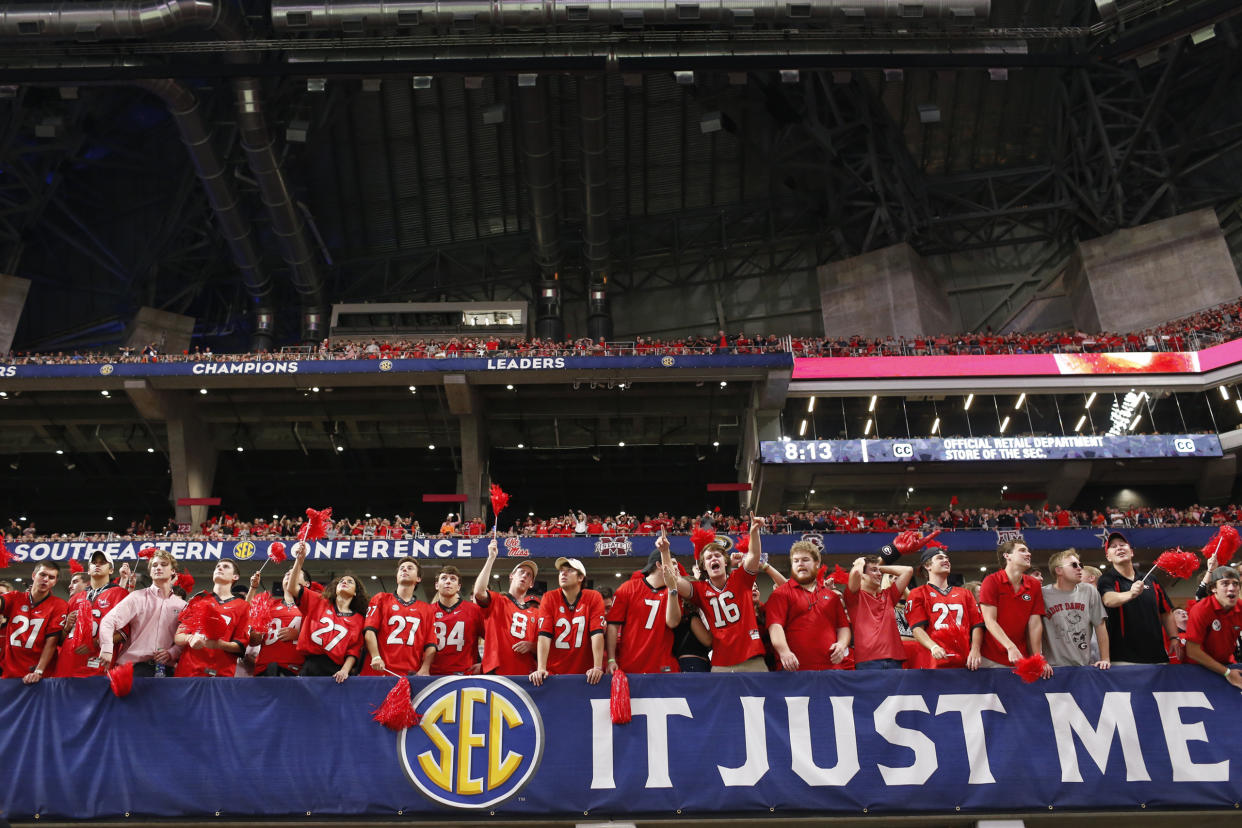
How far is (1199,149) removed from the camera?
37250mm

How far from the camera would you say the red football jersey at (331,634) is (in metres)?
7.79

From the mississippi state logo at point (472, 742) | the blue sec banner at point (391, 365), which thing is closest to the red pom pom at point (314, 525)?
the mississippi state logo at point (472, 742)

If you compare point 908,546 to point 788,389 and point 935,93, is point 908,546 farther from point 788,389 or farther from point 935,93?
point 935,93

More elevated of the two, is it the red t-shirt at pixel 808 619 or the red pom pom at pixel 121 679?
the red t-shirt at pixel 808 619

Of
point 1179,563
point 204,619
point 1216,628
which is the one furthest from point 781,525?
point 204,619

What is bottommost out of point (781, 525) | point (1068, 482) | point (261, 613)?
point (261, 613)

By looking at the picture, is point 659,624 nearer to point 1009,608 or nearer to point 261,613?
point 1009,608

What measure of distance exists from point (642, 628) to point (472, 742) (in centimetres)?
159

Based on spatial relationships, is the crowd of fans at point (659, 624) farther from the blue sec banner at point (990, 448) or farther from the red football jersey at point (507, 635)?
the blue sec banner at point (990, 448)

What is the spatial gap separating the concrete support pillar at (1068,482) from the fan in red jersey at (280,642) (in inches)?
1134

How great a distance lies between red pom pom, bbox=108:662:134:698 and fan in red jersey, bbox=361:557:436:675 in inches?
68.9

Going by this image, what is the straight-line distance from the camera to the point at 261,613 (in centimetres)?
805

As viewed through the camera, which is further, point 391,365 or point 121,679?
point 391,365

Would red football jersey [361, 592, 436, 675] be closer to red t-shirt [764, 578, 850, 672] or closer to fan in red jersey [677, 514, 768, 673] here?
fan in red jersey [677, 514, 768, 673]
